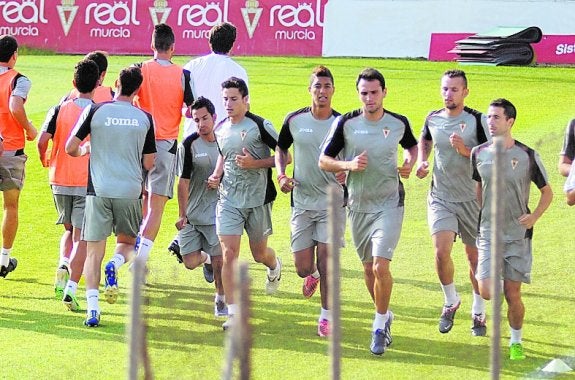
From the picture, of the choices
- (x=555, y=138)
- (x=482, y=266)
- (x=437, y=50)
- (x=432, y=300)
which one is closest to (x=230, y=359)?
(x=482, y=266)

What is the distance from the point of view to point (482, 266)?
29.6ft

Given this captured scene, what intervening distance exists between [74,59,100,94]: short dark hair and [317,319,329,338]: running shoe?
107 inches

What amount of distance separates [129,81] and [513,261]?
10.6 feet

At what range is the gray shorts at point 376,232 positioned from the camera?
915 centimetres

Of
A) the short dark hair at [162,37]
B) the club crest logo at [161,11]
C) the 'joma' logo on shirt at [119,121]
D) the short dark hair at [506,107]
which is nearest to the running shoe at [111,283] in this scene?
the 'joma' logo on shirt at [119,121]

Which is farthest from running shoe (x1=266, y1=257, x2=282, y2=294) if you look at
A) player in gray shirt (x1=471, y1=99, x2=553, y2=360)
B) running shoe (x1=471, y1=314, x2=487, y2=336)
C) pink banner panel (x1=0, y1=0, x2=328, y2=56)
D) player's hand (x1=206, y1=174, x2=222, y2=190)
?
pink banner panel (x1=0, y1=0, x2=328, y2=56)

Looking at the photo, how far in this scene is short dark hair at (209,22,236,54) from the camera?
1183 cm

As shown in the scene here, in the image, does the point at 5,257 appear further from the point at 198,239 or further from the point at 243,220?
the point at 243,220

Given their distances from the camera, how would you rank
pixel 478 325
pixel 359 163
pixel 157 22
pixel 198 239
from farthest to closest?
pixel 157 22, pixel 198 239, pixel 478 325, pixel 359 163

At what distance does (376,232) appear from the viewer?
30.3 feet

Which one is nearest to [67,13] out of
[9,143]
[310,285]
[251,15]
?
[251,15]

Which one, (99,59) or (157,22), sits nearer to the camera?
(99,59)

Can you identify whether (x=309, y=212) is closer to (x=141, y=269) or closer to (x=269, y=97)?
(x=141, y=269)

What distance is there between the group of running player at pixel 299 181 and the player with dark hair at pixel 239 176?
1 cm
